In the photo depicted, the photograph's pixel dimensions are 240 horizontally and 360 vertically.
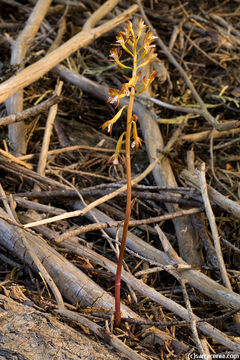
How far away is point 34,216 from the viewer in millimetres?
2602

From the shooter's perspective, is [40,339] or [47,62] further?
[47,62]

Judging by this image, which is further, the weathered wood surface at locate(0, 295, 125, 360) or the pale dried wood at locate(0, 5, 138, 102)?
the pale dried wood at locate(0, 5, 138, 102)

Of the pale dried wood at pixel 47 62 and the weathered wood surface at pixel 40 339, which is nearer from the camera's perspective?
the weathered wood surface at pixel 40 339

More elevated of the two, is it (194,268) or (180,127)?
(180,127)

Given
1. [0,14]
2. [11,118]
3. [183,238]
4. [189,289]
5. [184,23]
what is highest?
[0,14]

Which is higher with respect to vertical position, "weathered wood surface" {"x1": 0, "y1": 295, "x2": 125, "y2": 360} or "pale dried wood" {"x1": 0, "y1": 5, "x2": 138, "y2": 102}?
"pale dried wood" {"x1": 0, "y1": 5, "x2": 138, "y2": 102}

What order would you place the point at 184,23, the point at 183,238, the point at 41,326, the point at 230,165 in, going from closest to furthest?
the point at 41,326 < the point at 183,238 < the point at 230,165 < the point at 184,23

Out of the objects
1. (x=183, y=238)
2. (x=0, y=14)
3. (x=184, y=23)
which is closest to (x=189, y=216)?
(x=183, y=238)

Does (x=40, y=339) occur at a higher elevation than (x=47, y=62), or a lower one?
lower

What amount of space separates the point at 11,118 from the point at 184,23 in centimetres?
260

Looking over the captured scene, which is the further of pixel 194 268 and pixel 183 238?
pixel 183 238

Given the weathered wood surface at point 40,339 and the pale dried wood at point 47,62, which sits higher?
the pale dried wood at point 47,62

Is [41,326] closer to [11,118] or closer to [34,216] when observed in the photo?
[34,216]

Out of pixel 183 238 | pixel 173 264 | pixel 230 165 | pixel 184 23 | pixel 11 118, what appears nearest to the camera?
pixel 173 264
